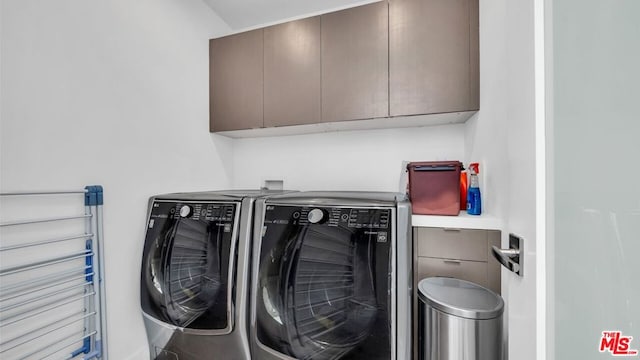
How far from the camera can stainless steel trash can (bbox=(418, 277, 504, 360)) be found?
1.09 m

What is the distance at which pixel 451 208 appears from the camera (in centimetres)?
139

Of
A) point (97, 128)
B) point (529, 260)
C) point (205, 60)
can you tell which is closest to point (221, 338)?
point (97, 128)

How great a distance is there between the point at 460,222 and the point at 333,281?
2.43 feet

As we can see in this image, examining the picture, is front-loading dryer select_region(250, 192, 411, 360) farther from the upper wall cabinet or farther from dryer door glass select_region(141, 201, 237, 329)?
the upper wall cabinet

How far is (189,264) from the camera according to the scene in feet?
4.71

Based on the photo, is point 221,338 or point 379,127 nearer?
point 221,338

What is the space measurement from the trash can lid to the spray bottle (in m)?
0.40

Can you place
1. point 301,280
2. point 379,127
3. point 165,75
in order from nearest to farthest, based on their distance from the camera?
point 301,280, point 165,75, point 379,127

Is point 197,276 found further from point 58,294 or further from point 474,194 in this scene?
point 474,194

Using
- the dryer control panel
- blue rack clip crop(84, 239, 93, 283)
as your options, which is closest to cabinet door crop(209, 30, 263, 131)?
the dryer control panel

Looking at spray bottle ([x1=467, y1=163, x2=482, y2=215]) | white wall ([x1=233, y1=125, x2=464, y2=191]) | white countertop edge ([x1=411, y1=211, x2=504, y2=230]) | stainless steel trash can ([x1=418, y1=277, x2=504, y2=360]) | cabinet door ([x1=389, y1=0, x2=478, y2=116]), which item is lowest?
stainless steel trash can ([x1=418, y1=277, x2=504, y2=360])

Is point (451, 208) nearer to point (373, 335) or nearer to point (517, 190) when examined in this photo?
point (517, 190)

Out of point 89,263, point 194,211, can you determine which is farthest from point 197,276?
point 89,263

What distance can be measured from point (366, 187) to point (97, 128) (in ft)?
5.71
